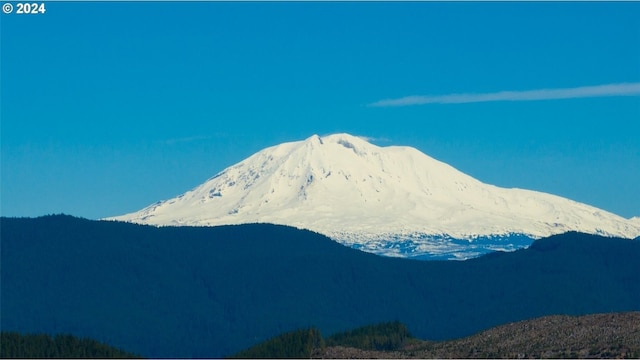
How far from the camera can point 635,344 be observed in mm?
114750

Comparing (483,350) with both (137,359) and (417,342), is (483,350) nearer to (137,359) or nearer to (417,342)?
(417,342)

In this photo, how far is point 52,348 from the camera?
122875mm

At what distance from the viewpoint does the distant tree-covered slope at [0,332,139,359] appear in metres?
120

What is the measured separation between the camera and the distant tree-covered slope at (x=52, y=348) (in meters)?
120

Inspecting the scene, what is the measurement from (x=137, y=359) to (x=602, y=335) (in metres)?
32.9

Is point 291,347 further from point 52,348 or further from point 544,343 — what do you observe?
point 544,343

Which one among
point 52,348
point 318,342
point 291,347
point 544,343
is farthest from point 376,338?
point 52,348

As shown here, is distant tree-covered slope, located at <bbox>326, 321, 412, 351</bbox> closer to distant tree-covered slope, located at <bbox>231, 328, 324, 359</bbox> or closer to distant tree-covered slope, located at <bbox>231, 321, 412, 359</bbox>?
distant tree-covered slope, located at <bbox>231, 321, 412, 359</bbox>

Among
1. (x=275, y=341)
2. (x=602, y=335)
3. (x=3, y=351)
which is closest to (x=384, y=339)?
(x=275, y=341)

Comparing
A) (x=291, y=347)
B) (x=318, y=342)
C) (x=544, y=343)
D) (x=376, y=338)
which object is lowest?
(x=544, y=343)

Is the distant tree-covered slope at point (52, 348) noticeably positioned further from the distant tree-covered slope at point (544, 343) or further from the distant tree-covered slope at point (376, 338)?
the distant tree-covered slope at point (376, 338)

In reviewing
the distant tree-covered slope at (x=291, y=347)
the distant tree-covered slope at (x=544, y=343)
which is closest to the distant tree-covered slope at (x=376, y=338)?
the distant tree-covered slope at (x=544, y=343)

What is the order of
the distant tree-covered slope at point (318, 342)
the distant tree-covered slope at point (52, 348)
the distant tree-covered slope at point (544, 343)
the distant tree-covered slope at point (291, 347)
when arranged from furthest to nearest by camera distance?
the distant tree-covered slope at point (318, 342)
the distant tree-covered slope at point (291, 347)
the distant tree-covered slope at point (52, 348)
the distant tree-covered slope at point (544, 343)

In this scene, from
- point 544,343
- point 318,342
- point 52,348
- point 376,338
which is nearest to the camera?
point 544,343
